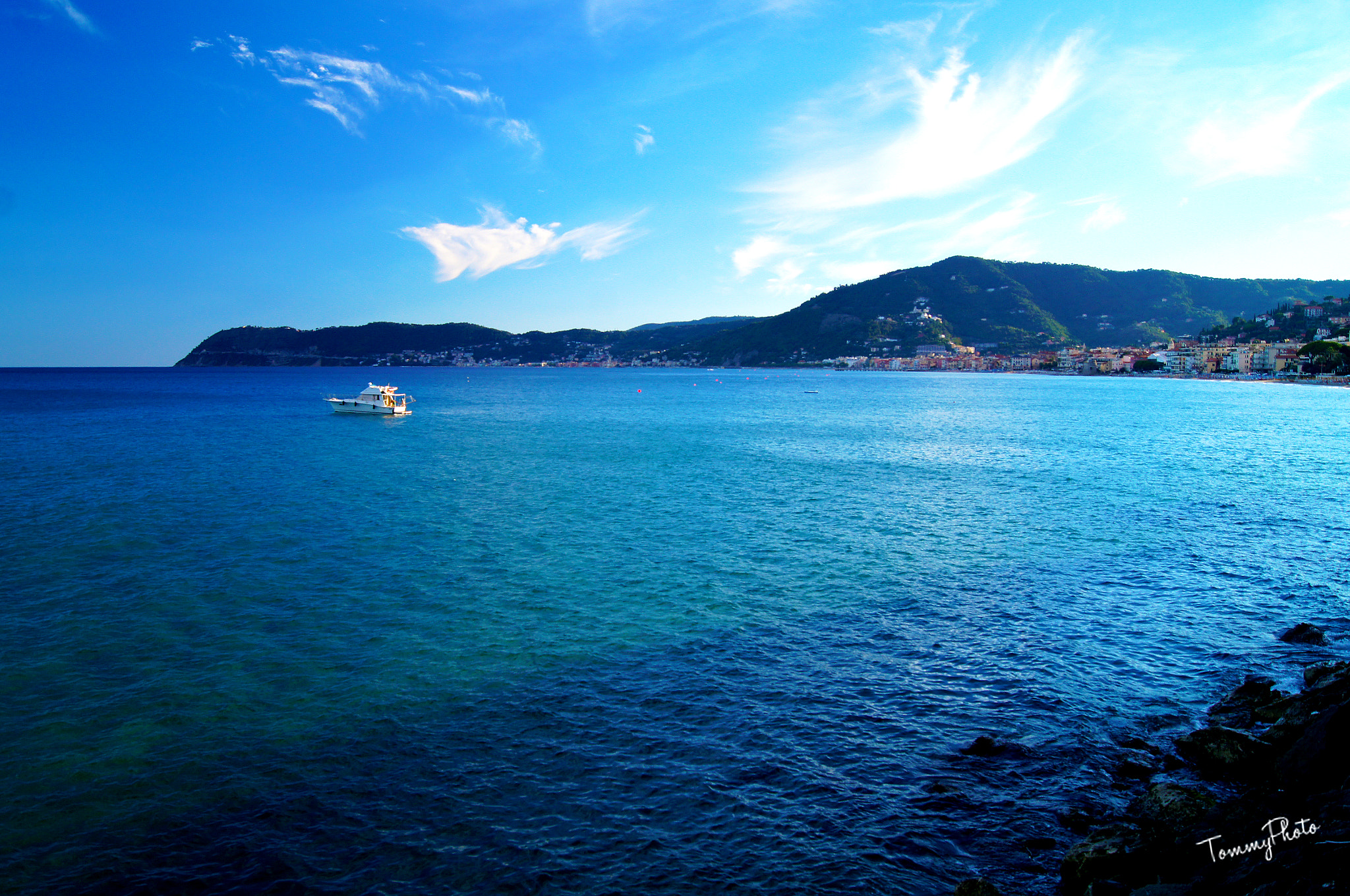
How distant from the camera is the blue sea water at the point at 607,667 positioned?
8609 millimetres

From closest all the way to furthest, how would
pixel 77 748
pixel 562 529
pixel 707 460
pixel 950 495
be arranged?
1. pixel 77 748
2. pixel 562 529
3. pixel 950 495
4. pixel 707 460

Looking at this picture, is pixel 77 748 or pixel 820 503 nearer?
pixel 77 748

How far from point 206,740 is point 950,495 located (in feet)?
95.5

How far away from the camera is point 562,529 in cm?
2497

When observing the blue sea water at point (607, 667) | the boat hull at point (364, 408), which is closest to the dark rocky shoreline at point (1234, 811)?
the blue sea water at point (607, 667)

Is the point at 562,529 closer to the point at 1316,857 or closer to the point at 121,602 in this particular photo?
the point at 121,602

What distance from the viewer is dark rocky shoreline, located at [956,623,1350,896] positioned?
20.8 ft

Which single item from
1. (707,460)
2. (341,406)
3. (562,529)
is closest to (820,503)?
(562,529)

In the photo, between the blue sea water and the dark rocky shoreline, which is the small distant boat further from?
the dark rocky shoreline
